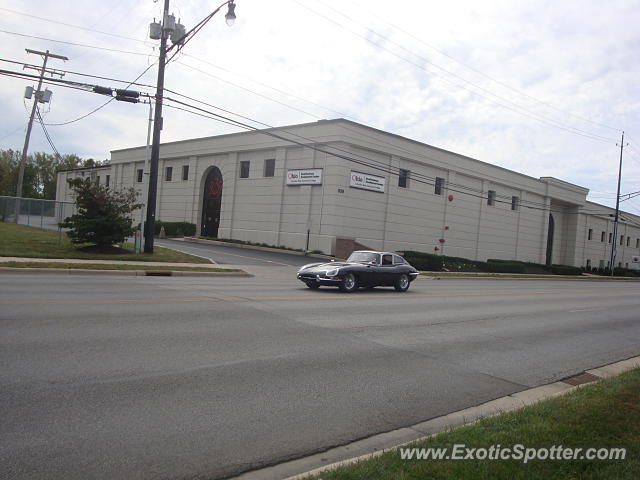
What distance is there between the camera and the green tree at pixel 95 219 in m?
22.4

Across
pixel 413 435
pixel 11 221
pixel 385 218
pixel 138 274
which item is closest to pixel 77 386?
pixel 413 435

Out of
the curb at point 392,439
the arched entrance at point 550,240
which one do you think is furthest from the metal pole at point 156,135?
the arched entrance at point 550,240

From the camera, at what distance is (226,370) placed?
6.55m

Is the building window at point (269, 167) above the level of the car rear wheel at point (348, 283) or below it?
above

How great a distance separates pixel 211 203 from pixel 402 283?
98.8ft

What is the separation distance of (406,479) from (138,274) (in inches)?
634

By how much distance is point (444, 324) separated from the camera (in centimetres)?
1172

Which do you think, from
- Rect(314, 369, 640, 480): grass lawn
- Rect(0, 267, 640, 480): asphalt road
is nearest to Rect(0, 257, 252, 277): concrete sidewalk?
Rect(0, 267, 640, 480): asphalt road

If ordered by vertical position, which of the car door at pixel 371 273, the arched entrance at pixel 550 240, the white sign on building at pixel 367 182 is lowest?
the car door at pixel 371 273

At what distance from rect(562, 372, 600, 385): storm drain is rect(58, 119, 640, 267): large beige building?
2274 cm

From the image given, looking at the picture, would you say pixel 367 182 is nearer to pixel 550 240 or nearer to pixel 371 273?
pixel 371 273

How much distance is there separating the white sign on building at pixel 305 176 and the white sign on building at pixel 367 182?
7.45 ft

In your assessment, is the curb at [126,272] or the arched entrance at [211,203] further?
the arched entrance at [211,203]

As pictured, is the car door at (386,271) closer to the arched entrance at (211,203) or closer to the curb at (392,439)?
the curb at (392,439)
